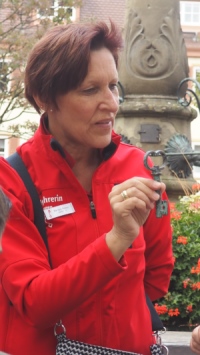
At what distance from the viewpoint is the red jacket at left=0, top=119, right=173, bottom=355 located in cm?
255

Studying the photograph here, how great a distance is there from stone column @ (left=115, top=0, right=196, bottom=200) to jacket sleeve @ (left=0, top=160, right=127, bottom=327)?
607cm

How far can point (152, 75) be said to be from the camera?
8.88m

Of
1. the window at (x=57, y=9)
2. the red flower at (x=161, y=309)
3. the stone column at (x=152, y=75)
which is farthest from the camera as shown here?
the window at (x=57, y=9)

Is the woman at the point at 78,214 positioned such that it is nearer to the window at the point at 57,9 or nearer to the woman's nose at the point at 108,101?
the woman's nose at the point at 108,101

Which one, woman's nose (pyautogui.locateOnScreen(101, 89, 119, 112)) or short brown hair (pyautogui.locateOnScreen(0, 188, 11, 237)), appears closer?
short brown hair (pyautogui.locateOnScreen(0, 188, 11, 237))

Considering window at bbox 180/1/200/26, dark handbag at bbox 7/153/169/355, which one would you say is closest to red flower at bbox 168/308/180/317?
dark handbag at bbox 7/153/169/355

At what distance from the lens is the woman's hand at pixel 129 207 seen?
2.47m

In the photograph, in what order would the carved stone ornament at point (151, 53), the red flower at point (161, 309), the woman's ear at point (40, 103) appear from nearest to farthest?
1. the woman's ear at point (40, 103)
2. the red flower at point (161, 309)
3. the carved stone ornament at point (151, 53)

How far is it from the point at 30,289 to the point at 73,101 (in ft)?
2.02

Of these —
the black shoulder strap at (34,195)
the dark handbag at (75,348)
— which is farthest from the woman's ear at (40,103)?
the dark handbag at (75,348)

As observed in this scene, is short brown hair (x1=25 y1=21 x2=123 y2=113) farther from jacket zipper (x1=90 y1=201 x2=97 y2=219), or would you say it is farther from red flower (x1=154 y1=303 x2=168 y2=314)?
red flower (x1=154 y1=303 x2=168 y2=314)

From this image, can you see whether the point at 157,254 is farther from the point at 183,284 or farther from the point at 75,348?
the point at 183,284

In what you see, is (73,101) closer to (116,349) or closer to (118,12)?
(116,349)

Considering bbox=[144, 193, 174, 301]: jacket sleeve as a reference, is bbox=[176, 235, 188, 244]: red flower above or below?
below
